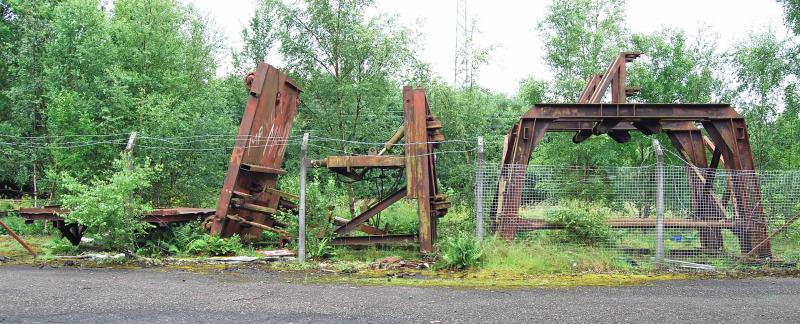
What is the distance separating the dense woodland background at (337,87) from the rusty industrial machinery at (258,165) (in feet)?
15.1

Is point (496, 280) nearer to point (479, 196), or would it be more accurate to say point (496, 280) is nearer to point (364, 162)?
point (479, 196)

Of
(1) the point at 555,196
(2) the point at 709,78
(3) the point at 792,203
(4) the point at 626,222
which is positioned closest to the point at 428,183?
(1) the point at 555,196

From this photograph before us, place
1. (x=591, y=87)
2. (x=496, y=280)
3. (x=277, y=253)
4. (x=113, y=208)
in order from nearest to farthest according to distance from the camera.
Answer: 1. (x=496, y=280)
2. (x=113, y=208)
3. (x=277, y=253)
4. (x=591, y=87)

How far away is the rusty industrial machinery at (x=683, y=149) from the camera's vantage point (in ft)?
34.2

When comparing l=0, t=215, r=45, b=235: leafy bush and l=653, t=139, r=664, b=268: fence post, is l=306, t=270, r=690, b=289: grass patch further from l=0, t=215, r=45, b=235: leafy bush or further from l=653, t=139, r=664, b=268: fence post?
l=0, t=215, r=45, b=235: leafy bush

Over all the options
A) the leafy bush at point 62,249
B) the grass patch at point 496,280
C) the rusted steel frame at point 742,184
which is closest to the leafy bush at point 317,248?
the grass patch at point 496,280

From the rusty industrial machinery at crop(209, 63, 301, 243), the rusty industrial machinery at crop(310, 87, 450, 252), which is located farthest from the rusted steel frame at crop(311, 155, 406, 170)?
the rusty industrial machinery at crop(209, 63, 301, 243)

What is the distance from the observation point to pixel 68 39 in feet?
62.5

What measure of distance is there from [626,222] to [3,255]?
1129cm

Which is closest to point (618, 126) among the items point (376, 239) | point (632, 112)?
point (632, 112)

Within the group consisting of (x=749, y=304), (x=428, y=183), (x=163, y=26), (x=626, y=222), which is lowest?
(x=749, y=304)

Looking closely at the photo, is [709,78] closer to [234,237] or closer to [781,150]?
[781,150]

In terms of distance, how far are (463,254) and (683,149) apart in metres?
5.60

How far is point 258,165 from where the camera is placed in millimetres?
12266
